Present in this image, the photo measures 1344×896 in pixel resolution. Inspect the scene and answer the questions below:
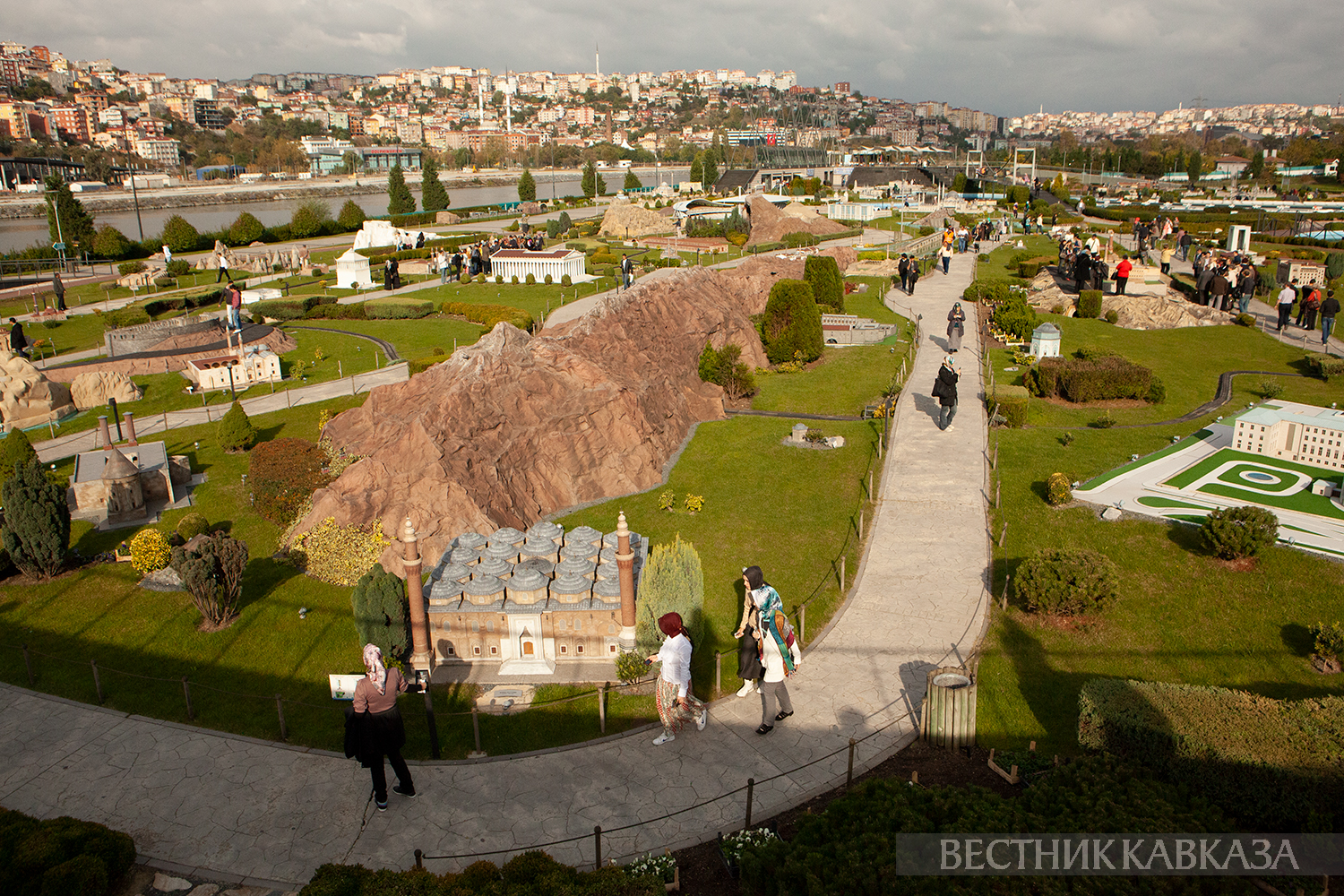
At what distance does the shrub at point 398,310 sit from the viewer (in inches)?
1368

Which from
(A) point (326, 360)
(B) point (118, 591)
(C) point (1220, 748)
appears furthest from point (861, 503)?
(A) point (326, 360)

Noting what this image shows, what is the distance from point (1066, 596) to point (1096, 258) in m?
28.9

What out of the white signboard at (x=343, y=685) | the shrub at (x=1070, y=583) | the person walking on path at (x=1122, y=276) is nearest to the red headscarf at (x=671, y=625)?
the white signboard at (x=343, y=685)

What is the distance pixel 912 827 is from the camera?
700 cm

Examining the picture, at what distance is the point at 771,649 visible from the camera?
9.59 m

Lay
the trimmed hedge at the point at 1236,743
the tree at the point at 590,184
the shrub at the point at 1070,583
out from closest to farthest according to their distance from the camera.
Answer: the trimmed hedge at the point at 1236,743 → the shrub at the point at 1070,583 → the tree at the point at 590,184

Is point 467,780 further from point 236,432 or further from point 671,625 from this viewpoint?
point 236,432

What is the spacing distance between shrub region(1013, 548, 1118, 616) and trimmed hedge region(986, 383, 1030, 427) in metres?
8.56

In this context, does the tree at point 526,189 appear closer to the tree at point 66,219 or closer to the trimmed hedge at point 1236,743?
the tree at point 66,219

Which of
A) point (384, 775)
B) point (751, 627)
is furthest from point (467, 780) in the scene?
point (751, 627)

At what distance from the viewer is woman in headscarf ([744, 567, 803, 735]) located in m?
9.59

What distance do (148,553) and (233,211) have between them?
119m

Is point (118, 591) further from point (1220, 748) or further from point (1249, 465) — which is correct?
point (1249, 465)

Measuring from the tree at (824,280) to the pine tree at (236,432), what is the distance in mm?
20249
